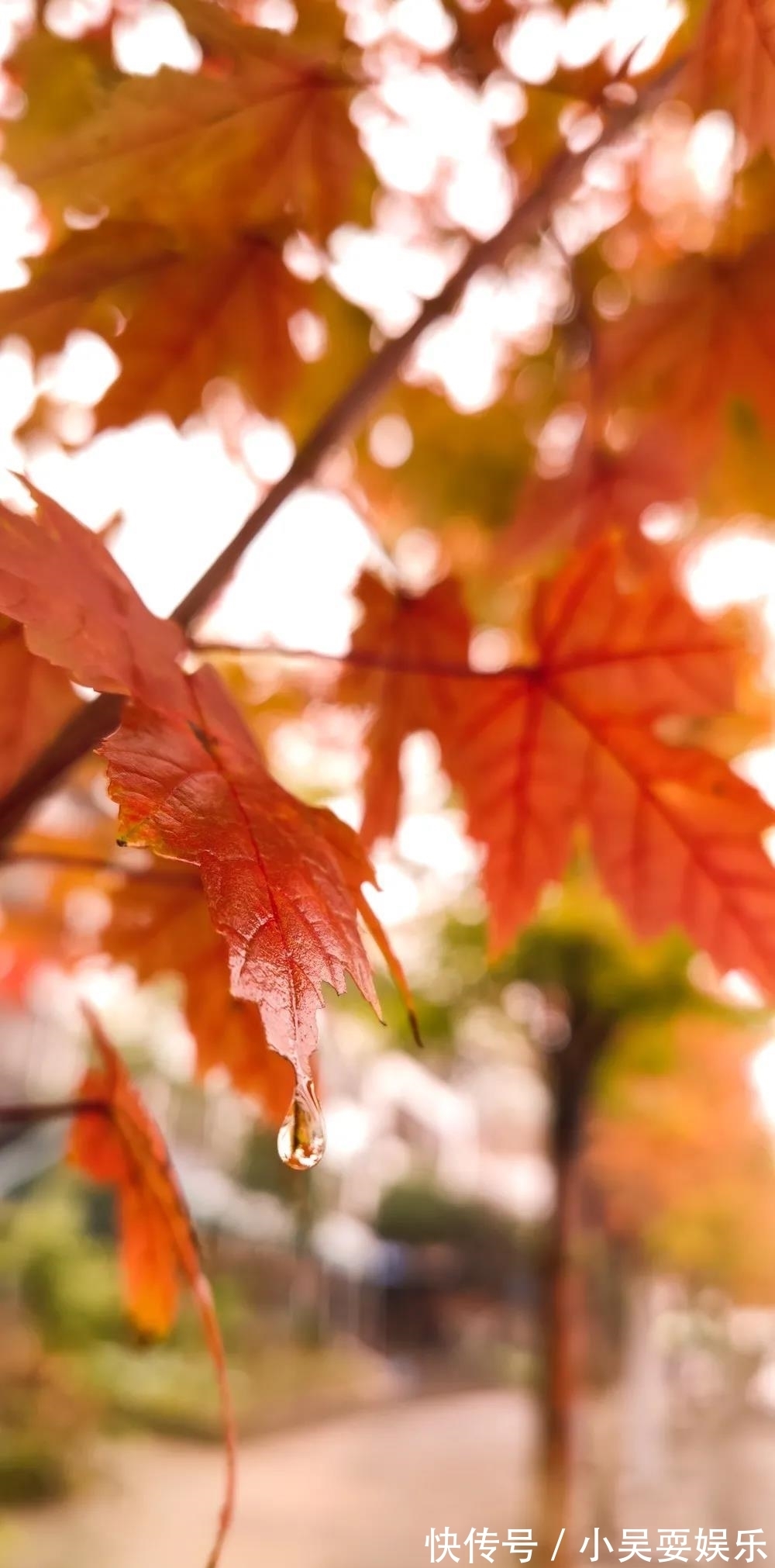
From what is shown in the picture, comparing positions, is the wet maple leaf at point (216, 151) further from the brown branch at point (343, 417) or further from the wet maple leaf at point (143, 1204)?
the wet maple leaf at point (143, 1204)

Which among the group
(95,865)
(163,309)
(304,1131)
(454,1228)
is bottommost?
(304,1131)

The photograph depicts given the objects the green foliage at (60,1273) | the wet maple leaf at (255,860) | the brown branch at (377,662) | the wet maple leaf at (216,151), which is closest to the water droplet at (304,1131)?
the wet maple leaf at (255,860)

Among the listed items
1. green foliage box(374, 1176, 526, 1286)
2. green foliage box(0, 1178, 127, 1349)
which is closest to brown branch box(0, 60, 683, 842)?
green foliage box(0, 1178, 127, 1349)

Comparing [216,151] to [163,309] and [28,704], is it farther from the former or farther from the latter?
[28,704]

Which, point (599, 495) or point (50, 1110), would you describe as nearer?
point (50, 1110)

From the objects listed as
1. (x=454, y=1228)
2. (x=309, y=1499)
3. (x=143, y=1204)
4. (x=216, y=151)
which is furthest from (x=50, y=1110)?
(x=454, y=1228)

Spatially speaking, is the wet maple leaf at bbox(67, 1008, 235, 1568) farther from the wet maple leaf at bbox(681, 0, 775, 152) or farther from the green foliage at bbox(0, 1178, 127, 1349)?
the green foliage at bbox(0, 1178, 127, 1349)

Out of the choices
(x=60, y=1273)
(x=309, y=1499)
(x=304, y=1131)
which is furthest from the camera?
(x=60, y=1273)
